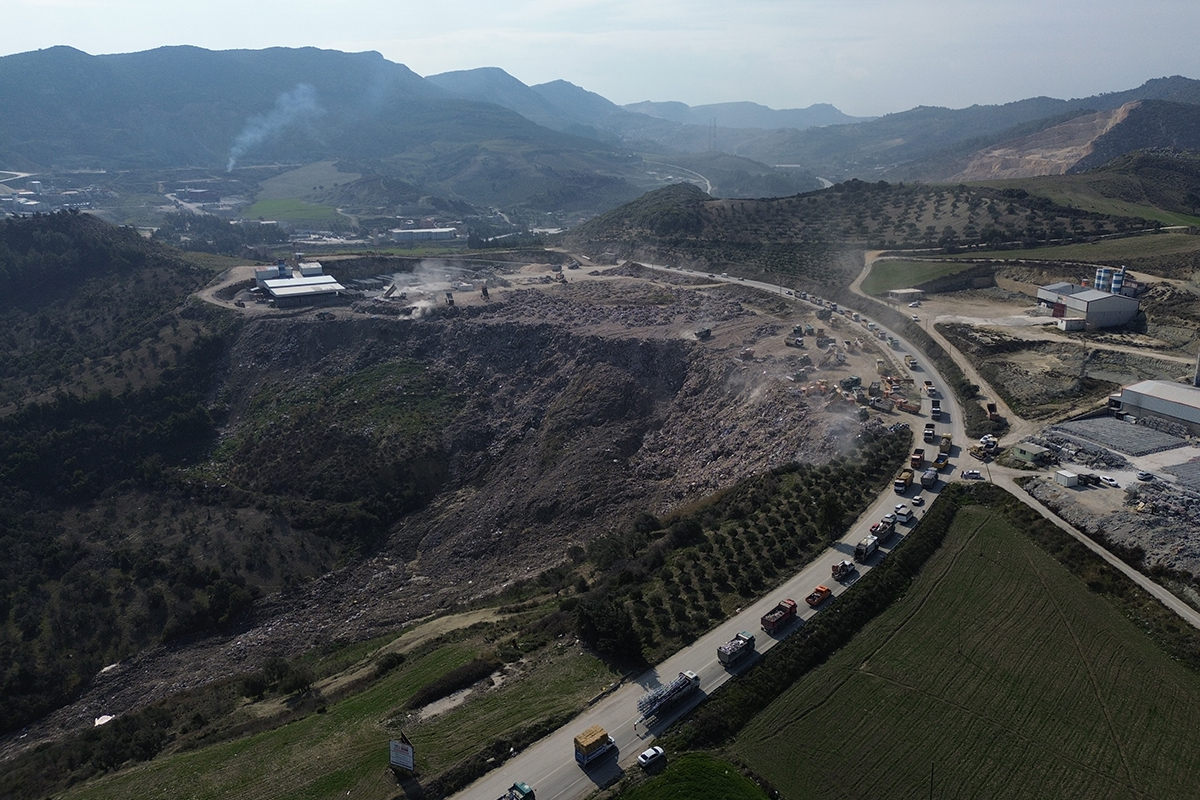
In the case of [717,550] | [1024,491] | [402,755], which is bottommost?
[402,755]

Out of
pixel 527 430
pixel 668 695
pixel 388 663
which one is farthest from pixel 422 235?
pixel 668 695

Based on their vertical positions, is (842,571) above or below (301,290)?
below

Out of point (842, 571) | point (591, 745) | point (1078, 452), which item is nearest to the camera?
point (591, 745)

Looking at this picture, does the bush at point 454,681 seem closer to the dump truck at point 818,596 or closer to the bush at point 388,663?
the bush at point 388,663

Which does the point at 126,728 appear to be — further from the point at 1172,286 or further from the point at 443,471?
the point at 1172,286

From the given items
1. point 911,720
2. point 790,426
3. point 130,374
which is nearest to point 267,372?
point 130,374

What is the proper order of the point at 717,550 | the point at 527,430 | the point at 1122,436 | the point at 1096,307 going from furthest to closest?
1. the point at 527,430
2. the point at 1096,307
3. the point at 1122,436
4. the point at 717,550

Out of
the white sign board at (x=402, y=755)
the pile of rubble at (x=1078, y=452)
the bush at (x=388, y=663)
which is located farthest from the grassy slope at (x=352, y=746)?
the pile of rubble at (x=1078, y=452)

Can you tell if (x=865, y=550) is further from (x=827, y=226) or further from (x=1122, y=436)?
Result: (x=827, y=226)
